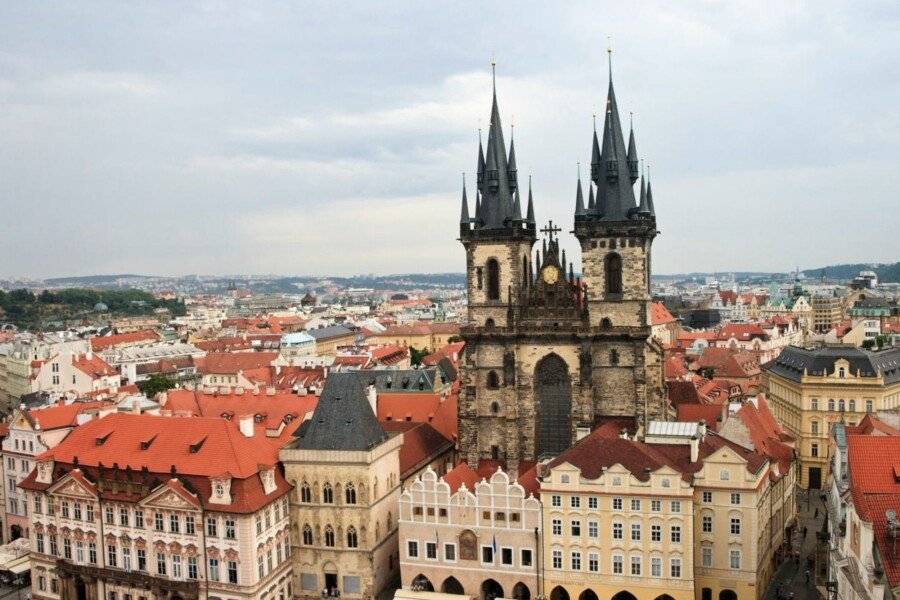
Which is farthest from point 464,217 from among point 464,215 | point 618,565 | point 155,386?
point 155,386

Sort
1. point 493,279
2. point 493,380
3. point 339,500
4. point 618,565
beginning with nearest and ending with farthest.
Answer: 1. point 618,565
2. point 339,500
3. point 493,380
4. point 493,279

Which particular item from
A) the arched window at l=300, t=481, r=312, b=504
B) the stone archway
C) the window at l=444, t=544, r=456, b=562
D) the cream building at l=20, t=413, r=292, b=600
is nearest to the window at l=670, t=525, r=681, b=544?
the window at l=444, t=544, r=456, b=562

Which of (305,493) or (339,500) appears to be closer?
(339,500)

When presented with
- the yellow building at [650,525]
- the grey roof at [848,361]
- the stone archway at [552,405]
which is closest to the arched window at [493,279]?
the stone archway at [552,405]

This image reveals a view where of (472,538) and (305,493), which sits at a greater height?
(305,493)

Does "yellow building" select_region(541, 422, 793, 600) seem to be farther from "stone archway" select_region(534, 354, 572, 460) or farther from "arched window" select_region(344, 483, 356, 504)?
"stone archway" select_region(534, 354, 572, 460)

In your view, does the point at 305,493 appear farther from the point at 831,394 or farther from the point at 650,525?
the point at 831,394

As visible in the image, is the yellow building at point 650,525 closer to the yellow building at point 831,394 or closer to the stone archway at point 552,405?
the stone archway at point 552,405
